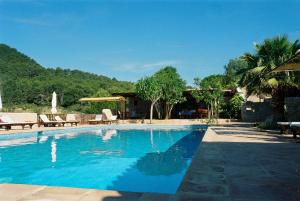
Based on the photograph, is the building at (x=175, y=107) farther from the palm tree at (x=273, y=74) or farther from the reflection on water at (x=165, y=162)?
the reflection on water at (x=165, y=162)

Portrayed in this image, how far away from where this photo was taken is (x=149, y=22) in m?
23.8

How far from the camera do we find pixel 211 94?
2445 centimetres

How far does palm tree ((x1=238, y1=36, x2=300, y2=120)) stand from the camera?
46.6 feet

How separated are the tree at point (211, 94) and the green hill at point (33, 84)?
2542 cm

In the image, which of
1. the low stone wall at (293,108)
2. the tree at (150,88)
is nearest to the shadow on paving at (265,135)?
the low stone wall at (293,108)

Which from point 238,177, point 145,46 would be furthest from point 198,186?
point 145,46

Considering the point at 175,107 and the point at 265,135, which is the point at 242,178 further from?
the point at 175,107

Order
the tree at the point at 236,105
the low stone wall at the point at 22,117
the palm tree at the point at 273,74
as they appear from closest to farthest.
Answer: the palm tree at the point at 273,74, the low stone wall at the point at 22,117, the tree at the point at 236,105

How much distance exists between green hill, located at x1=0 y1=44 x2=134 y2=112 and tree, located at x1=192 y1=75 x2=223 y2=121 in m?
25.4

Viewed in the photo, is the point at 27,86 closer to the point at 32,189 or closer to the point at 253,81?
the point at 253,81

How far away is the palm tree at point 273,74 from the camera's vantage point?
14216mm

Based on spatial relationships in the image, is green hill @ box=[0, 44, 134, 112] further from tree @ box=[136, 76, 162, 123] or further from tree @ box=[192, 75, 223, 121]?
tree @ box=[192, 75, 223, 121]

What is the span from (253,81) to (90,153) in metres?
9.23

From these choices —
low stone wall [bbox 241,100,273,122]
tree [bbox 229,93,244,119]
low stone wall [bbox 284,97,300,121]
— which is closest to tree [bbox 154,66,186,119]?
tree [bbox 229,93,244,119]
